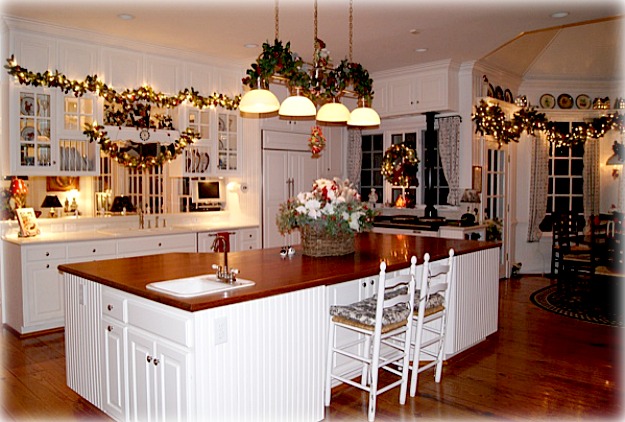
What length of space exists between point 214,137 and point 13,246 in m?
2.65

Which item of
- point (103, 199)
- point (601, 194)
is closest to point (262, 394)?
point (103, 199)

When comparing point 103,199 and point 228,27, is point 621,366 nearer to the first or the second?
point 228,27

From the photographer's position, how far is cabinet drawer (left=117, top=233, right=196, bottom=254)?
5644 millimetres

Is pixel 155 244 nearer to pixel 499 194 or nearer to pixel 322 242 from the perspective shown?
pixel 322 242

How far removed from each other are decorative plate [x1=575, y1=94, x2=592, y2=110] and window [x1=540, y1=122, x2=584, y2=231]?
613 mm

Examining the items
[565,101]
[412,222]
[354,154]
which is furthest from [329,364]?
[565,101]

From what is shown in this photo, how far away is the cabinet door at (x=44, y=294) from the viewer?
502cm

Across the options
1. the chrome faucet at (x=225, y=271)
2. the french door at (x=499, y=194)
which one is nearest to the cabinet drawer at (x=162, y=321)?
the chrome faucet at (x=225, y=271)

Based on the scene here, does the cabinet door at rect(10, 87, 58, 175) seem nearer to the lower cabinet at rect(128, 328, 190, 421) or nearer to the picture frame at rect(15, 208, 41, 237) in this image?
the picture frame at rect(15, 208, 41, 237)

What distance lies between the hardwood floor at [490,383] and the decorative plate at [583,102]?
14.4 ft

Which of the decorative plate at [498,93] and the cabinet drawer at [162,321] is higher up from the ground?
the decorative plate at [498,93]

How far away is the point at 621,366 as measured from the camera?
422 cm

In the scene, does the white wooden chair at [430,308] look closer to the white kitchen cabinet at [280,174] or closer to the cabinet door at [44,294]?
the cabinet door at [44,294]

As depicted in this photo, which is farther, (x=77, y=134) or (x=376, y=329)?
(x=77, y=134)
